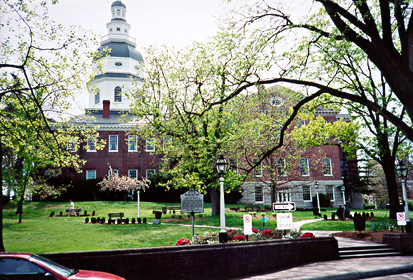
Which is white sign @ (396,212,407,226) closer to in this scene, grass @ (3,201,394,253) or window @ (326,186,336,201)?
grass @ (3,201,394,253)

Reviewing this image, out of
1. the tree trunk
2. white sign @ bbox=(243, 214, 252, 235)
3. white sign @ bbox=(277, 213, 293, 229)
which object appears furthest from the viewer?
the tree trunk

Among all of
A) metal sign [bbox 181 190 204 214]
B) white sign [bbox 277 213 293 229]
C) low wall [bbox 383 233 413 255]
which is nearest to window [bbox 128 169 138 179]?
metal sign [bbox 181 190 204 214]

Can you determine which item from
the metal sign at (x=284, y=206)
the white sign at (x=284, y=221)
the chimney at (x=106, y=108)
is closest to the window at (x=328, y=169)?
the chimney at (x=106, y=108)

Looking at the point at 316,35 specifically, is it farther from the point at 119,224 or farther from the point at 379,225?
the point at 119,224

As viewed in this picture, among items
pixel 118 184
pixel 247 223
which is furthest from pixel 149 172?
pixel 247 223

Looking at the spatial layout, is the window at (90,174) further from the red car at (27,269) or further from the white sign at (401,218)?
the red car at (27,269)

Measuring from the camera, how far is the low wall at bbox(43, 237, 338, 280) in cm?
970

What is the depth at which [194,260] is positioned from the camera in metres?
10.8

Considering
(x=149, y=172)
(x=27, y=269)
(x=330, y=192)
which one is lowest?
(x=27, y=269)

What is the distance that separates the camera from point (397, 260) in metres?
14.0

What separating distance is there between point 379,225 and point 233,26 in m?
14.5

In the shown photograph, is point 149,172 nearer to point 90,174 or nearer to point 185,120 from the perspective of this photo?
point 90,174

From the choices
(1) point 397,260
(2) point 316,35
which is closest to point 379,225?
(1) point 397,260

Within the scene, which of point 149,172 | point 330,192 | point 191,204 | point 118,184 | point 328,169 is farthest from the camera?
point 149,172
